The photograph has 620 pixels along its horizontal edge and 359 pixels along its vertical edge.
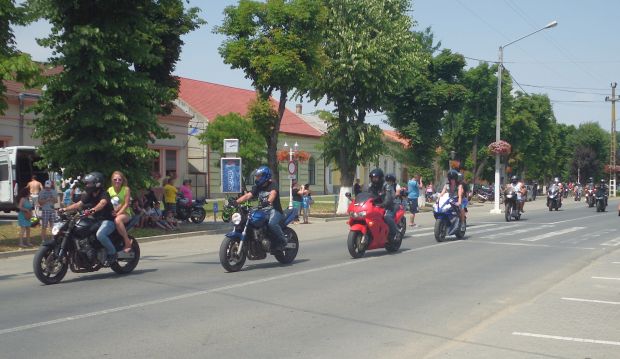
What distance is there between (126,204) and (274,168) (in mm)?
16805

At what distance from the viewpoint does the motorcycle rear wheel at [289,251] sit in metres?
12.9

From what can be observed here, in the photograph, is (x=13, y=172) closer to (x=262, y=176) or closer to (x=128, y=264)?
(x=128, y=264)

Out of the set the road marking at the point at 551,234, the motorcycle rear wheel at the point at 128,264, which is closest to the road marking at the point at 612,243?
the road marking at the point at 551,234

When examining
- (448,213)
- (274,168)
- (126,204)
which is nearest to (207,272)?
(126,204)

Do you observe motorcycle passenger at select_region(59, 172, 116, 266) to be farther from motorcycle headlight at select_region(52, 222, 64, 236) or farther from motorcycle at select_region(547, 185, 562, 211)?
motorcycle at select_region(547, 185, 562, 211)

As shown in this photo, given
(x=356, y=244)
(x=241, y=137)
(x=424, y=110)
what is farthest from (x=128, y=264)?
(x=424, y=110)

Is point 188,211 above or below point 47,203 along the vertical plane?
below

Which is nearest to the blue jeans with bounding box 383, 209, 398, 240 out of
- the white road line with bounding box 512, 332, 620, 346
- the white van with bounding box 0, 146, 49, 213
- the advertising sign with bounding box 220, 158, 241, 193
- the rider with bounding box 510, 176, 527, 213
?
the white road line with bounding box 512, 332, 620, 346

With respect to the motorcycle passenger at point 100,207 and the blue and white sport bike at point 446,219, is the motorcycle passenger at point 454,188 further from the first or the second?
the motorcycle passenger at point 100,207

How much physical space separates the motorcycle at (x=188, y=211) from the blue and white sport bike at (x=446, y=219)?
10226 mm

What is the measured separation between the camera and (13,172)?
92.2 feet

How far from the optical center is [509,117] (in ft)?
201

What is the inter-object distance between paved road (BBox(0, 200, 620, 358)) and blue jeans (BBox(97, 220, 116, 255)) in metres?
0.52

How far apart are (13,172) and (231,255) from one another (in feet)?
63.9
